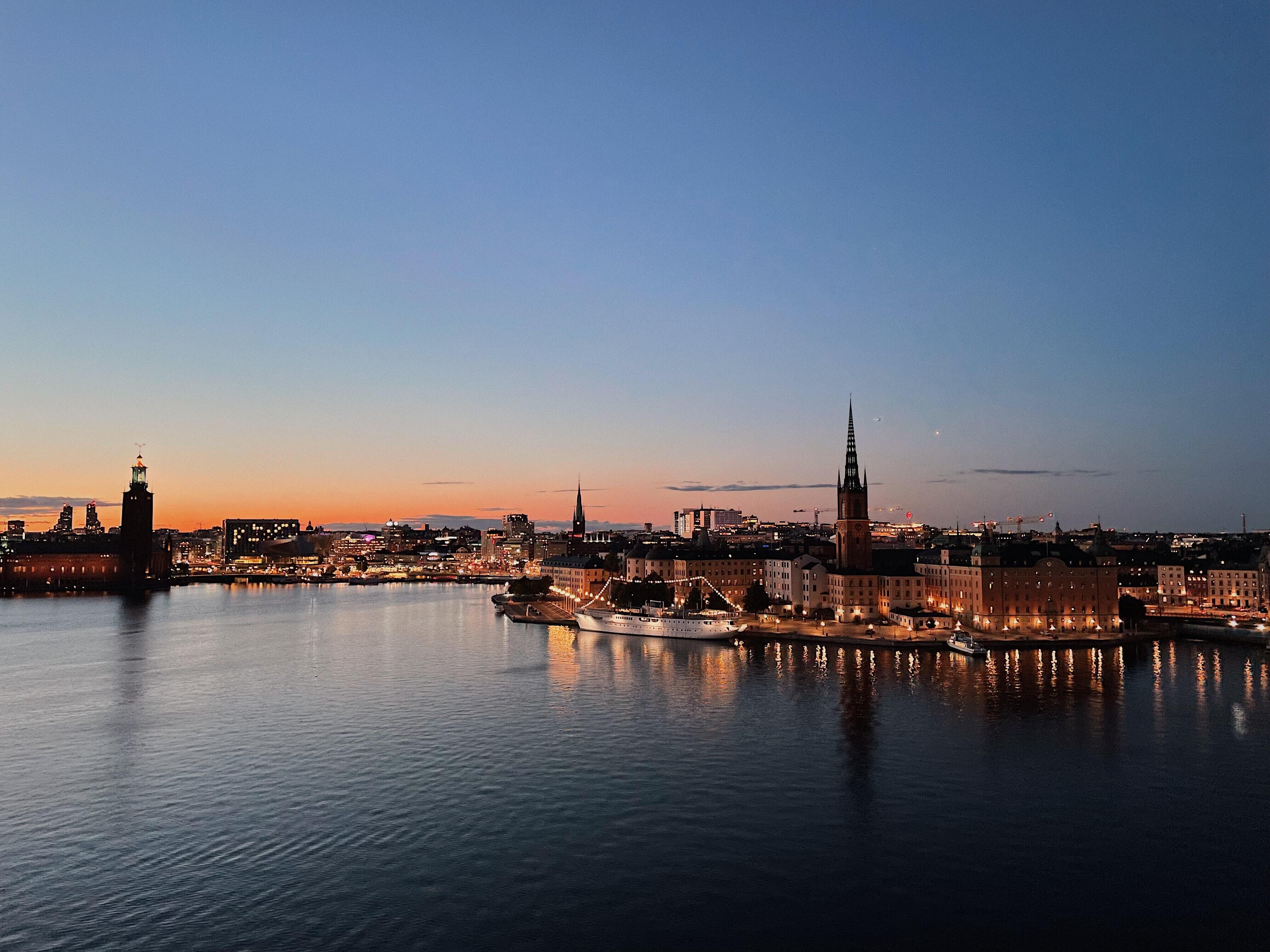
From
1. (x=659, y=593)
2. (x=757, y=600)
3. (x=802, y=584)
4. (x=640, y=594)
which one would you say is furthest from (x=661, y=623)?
(x=802, y=584)

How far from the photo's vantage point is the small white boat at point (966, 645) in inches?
1512

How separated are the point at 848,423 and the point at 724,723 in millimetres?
41940

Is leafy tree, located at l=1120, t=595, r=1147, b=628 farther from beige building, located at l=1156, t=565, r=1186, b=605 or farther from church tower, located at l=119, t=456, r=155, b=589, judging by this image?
church tower, located at l=119, t=456, r=155, b=589

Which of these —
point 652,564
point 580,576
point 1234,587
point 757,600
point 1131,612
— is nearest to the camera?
point 1131,612

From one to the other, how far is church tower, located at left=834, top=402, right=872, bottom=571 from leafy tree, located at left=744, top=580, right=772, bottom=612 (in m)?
5.56

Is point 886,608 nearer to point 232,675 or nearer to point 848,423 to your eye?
point 848,423

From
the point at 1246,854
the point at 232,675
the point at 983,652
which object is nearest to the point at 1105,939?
the point at 1246,854

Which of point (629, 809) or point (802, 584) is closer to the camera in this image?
point (629, 809)

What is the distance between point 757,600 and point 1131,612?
21.4 meters

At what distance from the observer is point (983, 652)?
1510 inches

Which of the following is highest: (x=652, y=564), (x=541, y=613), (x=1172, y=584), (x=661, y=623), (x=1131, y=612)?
(x=652, y=564)

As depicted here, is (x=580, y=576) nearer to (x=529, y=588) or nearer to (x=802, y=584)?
(x=529, y=588)

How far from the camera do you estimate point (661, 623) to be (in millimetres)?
49656

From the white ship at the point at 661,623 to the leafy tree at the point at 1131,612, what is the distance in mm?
21204
